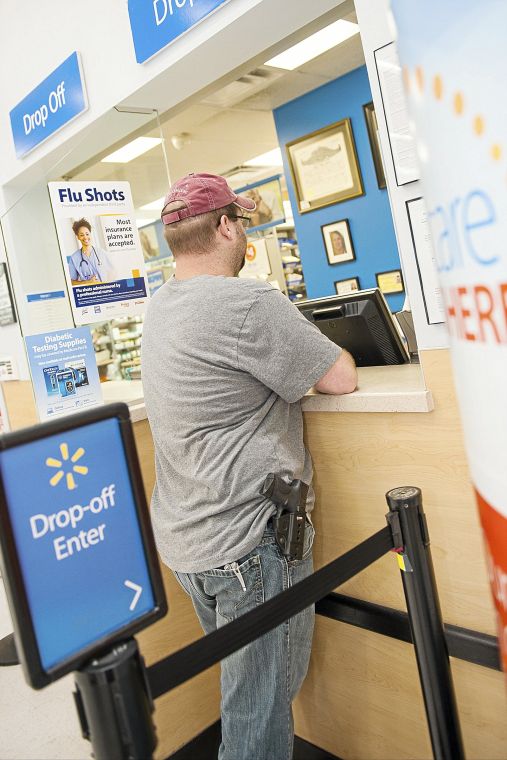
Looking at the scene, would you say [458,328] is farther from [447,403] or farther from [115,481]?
[447,403]

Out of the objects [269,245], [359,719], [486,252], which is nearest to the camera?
[486,252]

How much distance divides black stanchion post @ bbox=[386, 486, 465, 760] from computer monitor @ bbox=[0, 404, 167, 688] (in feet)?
1.83

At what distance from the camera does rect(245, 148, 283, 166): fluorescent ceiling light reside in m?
8.13

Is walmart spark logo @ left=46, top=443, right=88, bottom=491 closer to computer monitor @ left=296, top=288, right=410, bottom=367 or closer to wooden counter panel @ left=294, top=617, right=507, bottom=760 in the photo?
wooden counter panel @ left=294, top=617, right=507, bottom=760

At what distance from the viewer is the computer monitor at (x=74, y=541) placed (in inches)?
25.9

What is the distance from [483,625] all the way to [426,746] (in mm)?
530

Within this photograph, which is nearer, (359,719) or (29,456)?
(29,456)

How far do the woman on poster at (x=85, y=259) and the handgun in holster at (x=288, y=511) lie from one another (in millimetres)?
1563

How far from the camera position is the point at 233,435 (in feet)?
5.32

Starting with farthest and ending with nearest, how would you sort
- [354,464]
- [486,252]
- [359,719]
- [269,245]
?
[269,245], [359,719], [354,464], [486,252]

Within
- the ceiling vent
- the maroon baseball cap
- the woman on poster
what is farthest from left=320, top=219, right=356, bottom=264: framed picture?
the maroon baseball cap

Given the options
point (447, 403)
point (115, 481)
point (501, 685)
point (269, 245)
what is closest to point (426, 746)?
point (501, 685)

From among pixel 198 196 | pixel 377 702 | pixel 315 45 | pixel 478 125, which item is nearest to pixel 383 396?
pixel 198 196

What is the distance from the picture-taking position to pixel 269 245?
21.8ft
